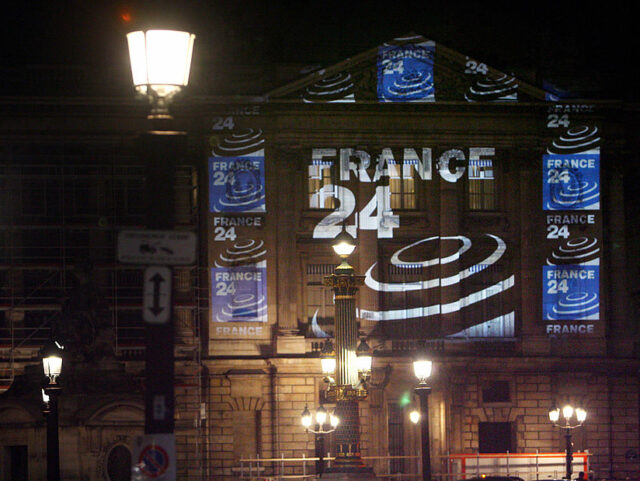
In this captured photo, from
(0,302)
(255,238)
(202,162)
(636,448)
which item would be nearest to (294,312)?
(255,238)

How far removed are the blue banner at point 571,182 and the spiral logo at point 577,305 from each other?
3304mm

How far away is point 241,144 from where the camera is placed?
47.2 metres

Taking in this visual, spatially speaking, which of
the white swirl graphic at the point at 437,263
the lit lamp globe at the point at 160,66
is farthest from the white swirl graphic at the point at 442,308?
the lit lamp globe at the point at 160,66

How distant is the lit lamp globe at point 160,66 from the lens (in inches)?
364

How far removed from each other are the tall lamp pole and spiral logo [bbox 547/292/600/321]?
39.6m

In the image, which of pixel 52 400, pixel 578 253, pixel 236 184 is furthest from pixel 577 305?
pixel 52 400

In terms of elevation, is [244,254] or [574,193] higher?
[574,193]

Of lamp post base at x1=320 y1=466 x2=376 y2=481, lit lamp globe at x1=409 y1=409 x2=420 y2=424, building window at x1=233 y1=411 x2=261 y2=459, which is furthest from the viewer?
building window at x1=233 y1=411 x2=261 y2=459

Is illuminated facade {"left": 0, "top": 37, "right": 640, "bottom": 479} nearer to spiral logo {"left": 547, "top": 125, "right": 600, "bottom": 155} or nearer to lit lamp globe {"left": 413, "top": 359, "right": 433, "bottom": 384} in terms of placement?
spiral logo {"left": 547, "top": 125, "right": 600, "bottom": 155}

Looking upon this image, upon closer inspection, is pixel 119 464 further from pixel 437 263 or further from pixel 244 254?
pixel 437 263

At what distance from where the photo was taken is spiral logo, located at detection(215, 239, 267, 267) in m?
46.7

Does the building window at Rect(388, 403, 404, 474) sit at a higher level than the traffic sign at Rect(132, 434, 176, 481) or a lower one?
higher

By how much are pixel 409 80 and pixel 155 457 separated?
39.0 m

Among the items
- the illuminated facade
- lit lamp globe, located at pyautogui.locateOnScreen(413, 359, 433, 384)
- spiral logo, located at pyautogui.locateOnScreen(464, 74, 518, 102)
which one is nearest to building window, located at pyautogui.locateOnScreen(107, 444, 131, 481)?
the illuminated facade
